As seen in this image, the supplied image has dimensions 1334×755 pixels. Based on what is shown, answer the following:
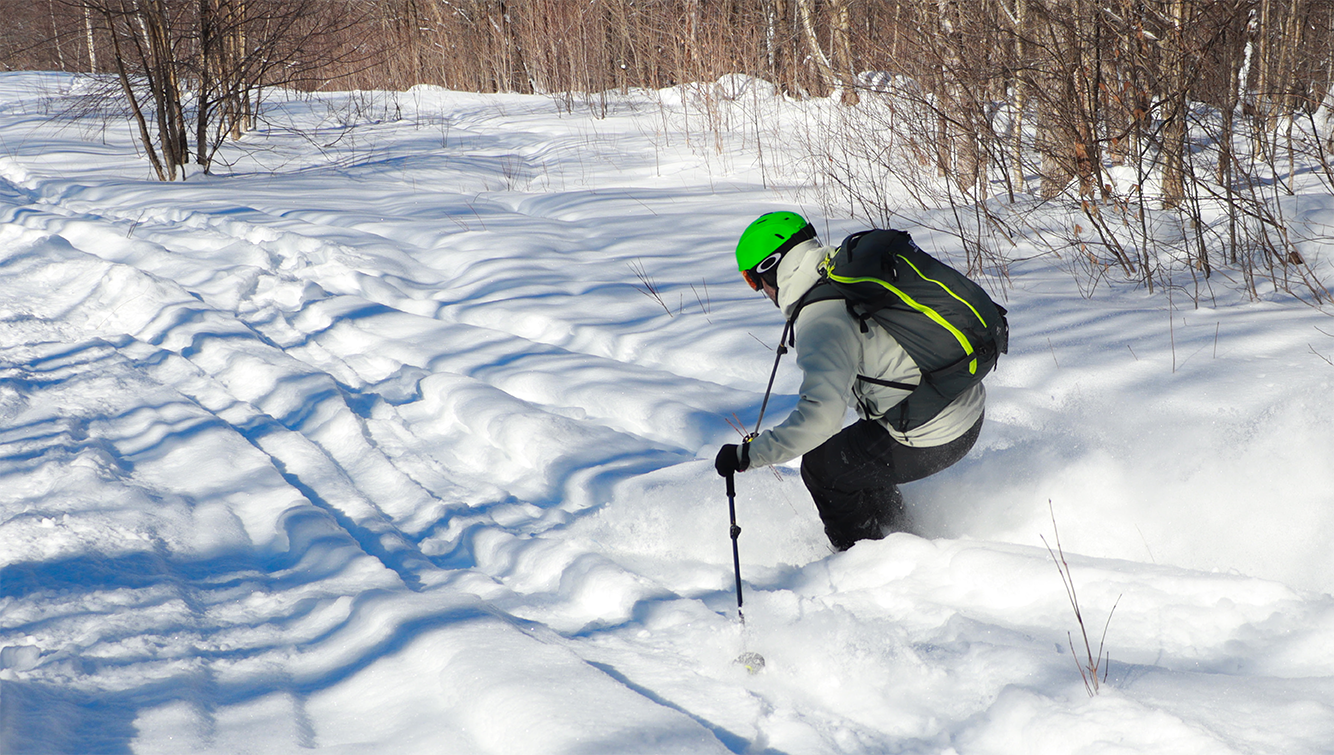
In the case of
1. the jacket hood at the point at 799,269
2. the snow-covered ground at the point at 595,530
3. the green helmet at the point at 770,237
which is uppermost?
the green helmet at the point at 770,237

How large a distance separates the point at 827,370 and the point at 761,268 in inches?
16.1

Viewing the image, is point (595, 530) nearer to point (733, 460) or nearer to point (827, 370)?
point (733, 460)

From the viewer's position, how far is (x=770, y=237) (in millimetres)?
2543

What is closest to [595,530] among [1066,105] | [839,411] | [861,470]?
[861,470]

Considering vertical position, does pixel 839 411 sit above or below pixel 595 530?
above

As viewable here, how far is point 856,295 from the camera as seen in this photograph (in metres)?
2.42

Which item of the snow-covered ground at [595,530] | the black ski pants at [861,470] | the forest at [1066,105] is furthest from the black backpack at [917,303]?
the forest at [1066,105]

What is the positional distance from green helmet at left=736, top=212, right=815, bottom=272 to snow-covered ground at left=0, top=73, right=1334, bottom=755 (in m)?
1.05

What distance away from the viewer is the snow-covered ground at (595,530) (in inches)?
79.9

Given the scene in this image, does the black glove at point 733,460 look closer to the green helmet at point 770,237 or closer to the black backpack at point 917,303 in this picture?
the black backpack at point 917,303

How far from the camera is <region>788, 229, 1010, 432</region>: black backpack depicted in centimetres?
242

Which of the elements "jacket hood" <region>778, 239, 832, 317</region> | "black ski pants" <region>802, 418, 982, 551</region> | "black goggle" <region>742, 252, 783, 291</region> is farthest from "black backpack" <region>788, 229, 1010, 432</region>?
"black ski pants" <region>802, 418, 982, 551</region>

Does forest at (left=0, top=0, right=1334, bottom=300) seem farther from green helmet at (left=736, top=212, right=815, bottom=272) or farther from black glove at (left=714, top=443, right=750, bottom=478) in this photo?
black glove at (left=714, top=443, right=750, bottom=478)

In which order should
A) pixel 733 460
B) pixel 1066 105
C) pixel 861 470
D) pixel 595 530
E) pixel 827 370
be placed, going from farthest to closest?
1. pixel 1066 105
2. pixel 595 530
3. pixel 861 470
4. pixel 733 460
5. pixel 827 370
